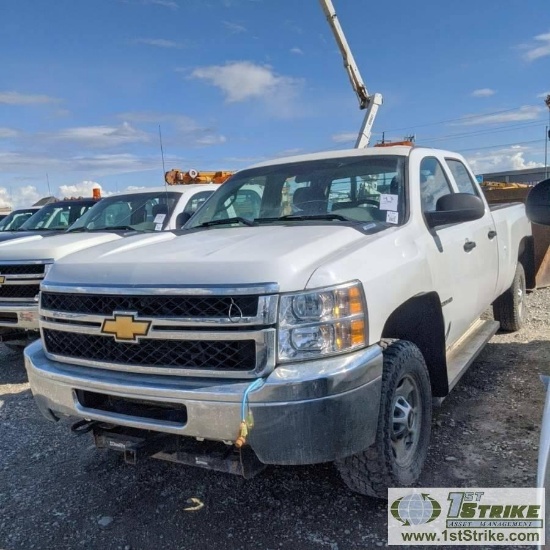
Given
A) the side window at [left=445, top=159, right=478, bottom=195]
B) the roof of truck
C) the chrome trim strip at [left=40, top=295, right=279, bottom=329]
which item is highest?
the roof of truck

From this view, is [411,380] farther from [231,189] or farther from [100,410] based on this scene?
[231,189]

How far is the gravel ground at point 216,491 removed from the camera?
268 cm

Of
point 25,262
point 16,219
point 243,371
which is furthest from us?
point 16,219

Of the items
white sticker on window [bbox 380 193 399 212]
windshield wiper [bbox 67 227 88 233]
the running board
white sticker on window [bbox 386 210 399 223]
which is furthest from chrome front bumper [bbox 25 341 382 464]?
windshield wiper [bbox 67 227 88 233]

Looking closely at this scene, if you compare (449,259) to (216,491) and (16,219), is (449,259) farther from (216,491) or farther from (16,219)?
(16,219)

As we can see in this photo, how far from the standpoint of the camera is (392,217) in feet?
10.7

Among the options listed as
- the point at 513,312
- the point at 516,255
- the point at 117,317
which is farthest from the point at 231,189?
the point at 513,312

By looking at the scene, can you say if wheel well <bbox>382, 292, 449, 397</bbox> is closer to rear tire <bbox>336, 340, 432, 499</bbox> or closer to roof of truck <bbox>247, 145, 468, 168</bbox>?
rear tire <bbox>336, 340, 432, 499</bbox>

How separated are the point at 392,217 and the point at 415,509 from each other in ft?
5.52

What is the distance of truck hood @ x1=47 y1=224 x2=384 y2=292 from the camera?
90.5 inches

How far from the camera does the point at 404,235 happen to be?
303cm

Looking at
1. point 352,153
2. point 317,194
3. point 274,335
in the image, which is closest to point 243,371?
point 274,335

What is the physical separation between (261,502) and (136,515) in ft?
2.30

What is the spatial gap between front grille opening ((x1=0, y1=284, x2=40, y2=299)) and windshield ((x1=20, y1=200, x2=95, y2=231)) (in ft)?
9.19
